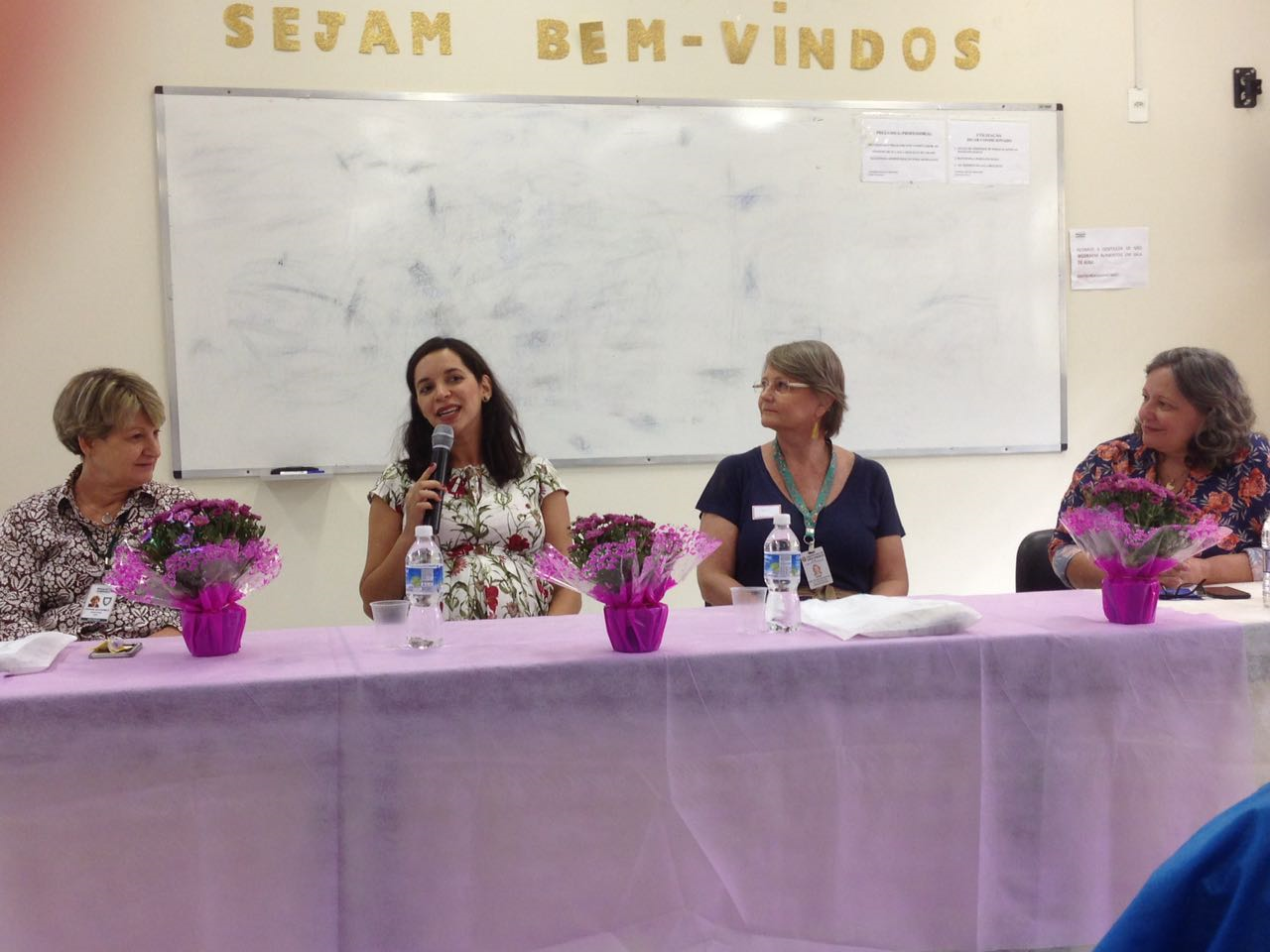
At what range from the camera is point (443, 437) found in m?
2.73

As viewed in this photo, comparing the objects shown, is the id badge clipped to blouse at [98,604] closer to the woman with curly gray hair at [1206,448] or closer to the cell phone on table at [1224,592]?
the woman with curly gray hair at [1206,448]

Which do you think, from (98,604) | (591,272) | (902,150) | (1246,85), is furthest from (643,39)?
(98,604)

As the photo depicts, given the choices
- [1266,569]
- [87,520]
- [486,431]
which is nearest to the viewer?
[1266,569]

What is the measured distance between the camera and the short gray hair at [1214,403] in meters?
2.90

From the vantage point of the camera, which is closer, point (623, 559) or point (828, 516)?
point (623, 559)

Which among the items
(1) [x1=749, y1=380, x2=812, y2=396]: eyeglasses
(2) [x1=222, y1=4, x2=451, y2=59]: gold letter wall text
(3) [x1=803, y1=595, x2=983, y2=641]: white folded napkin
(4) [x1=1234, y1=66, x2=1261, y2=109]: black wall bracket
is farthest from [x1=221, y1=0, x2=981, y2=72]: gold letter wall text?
(3) [x1=803, y1=595, x2=983, y2=641]: white folded napkin

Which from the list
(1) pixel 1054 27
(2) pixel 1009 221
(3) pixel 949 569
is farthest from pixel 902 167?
(3) pixel 949 569

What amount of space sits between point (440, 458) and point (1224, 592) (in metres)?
1.64

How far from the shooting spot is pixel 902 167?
14.3ft

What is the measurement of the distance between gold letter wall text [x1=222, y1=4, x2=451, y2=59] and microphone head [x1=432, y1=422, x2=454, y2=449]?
177 cm

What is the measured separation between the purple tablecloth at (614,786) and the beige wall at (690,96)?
1.93m

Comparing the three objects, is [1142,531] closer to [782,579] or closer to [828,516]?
[782,579]

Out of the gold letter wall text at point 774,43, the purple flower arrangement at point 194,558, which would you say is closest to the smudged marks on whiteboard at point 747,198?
the gold letter wall text at point 774,43

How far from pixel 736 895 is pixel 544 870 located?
0.31 metres
